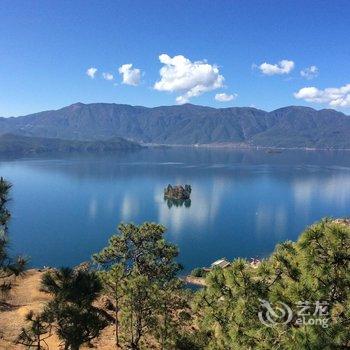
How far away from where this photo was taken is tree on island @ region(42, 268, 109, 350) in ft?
53.0

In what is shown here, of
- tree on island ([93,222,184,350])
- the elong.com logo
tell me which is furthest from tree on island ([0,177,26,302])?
the elong.com logo

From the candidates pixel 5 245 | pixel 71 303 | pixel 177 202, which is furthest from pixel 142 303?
pixel 177 202

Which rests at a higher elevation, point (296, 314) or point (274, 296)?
point (274, 296)

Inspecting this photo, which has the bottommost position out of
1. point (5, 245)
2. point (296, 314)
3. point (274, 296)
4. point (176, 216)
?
point (176, 216)

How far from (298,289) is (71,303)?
10527mm

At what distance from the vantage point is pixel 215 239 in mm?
107875

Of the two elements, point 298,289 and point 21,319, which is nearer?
point 298,289

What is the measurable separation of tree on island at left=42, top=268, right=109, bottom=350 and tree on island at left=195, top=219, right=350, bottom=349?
742 centimetres

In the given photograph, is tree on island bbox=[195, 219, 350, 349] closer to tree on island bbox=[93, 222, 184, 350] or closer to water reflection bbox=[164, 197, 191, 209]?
tree on island bbox=[93, 222, 184, 350]

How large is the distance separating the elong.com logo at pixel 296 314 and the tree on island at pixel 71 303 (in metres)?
8.63

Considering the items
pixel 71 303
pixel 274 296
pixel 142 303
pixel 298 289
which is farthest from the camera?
pixel 142 303

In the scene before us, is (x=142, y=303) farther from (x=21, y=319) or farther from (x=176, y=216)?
(x=176, y=216)

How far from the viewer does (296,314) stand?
9.39 metres

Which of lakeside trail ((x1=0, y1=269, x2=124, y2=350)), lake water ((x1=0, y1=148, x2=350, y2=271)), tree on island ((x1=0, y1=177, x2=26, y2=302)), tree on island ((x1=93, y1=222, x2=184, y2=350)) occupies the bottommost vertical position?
lake water ((x1=0, y1=148, x2=350, y2=271))
